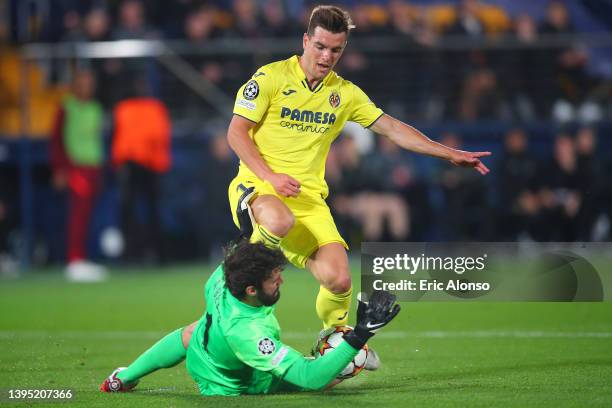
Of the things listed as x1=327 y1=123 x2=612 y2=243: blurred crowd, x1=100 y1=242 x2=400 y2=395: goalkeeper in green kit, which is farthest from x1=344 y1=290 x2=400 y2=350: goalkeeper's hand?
x1=327 y1=123 x2=612 y2=243: blurred crowd

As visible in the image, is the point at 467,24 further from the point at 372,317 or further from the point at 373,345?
the point at 372,317

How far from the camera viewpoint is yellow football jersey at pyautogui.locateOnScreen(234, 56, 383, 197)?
7.72 metres

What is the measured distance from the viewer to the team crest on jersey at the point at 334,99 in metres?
7.84

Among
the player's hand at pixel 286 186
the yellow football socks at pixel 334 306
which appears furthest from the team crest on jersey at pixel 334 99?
the yellow football socks at pixel 334 306

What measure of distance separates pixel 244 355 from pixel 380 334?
4023mm

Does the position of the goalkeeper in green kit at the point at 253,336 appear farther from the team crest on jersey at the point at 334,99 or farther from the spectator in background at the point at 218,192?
the spectator in background at the point at 218,192

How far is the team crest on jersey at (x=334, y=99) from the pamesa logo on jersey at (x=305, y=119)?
0.07 m

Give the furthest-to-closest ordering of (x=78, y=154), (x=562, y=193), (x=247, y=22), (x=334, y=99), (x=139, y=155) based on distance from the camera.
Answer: (x=247, y=22) → (x=562, y=193) → (x=139, y=155) → (x=78, y=154) → (x=334, y=99)

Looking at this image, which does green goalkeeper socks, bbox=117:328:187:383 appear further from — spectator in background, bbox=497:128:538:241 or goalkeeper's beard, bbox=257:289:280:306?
spectator in background, bbox=497:128:538:241

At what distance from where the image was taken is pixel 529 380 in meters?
7.02

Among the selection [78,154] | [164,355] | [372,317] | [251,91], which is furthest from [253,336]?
[78,154]

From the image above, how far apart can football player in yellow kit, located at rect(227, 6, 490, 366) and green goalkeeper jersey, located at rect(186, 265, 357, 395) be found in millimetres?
1143

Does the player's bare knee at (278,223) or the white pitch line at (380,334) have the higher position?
the player's bare knee at (278,223)

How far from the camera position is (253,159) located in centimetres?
732
